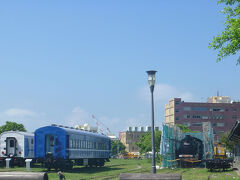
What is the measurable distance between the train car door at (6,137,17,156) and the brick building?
117 m

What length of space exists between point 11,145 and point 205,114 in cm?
12209

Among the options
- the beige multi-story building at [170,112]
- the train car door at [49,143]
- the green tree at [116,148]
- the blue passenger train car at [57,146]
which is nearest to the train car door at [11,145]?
the blue passenger train car at [57,146]

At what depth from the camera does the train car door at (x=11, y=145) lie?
46750 mm

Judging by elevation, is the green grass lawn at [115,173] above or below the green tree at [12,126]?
below

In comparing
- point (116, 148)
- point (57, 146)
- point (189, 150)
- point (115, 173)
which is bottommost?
point (116, 148)

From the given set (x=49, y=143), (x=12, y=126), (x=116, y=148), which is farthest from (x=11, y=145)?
(x=116, y=148)

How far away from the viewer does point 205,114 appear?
161500 mm

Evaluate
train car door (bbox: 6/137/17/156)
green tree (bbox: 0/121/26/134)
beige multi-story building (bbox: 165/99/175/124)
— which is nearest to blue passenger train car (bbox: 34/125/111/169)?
train car door (bbox: 6/137/17/156)

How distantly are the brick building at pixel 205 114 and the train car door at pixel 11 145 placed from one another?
117303mm

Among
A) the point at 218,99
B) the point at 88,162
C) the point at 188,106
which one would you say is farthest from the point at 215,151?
the point at 218,99

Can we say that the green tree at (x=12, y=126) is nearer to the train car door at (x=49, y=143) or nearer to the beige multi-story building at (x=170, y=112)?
the train car door at (x=49, y=143)

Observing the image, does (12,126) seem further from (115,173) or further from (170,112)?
(170,112)

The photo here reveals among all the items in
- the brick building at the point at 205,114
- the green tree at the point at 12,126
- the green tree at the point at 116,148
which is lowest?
the green tree at the point at 116,148

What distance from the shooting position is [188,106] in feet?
528
